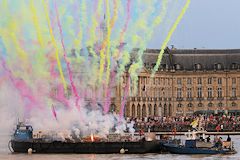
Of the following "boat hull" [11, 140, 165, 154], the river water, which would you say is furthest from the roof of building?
the river water

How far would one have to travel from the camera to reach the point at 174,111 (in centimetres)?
17288

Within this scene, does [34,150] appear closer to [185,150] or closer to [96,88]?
[185,150]

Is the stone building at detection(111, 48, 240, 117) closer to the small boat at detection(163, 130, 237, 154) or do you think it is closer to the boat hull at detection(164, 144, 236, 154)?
the boat hull at detection(164, 144, 236, 154)

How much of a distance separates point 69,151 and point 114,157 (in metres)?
6.78

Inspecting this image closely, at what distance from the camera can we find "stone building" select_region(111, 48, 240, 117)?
171125 millimetres

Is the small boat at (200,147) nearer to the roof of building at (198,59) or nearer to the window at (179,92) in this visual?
the roof of building at (198,59)

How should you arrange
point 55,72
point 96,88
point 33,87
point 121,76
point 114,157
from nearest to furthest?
point 114,157
point 33,87
point 55,72
point 96,88
point 121,76

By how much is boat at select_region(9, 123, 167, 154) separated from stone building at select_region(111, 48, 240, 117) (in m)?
87.9

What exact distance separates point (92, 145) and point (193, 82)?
99168mm

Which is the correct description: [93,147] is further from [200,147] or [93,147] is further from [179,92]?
[179,92]

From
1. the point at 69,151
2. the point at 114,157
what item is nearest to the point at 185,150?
the point at 114,157

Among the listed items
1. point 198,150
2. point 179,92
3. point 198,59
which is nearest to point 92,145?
point 198,150

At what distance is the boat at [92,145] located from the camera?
78.3 m

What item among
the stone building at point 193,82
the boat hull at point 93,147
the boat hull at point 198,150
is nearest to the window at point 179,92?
the stone building at point 193,82
